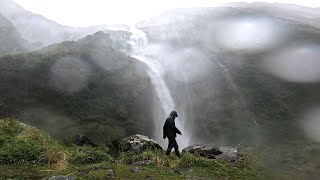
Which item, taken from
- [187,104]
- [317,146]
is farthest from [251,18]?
[317,146]

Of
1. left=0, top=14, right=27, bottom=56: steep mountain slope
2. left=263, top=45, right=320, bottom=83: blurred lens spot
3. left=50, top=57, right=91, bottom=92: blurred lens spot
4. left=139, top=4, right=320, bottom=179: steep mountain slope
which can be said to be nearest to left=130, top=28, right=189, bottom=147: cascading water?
left=139, top=4, right=320, bottom=179: steep mountain slope

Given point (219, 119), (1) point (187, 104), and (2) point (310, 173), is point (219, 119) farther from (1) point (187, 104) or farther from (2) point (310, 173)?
(2) point (310, 173)

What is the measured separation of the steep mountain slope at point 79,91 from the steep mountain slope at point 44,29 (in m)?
29.4

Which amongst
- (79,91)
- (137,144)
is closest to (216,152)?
(137,144)

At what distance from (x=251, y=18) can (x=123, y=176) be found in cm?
5377

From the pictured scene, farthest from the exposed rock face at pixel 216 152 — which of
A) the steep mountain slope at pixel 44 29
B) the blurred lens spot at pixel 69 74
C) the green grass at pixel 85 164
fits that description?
the steep mountain slope at pixel 44 29

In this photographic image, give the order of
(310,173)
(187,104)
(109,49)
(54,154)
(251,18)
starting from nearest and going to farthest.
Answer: (54,154) < (310,173) < (187,104) < (109,49) < (251,18)

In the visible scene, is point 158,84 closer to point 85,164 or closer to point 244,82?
point 244,82

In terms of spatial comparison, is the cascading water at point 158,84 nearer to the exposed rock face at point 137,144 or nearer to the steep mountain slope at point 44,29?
the exposed rock face at point 137,144

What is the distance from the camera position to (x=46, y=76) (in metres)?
42.3

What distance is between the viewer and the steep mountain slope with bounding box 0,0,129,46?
248 feet

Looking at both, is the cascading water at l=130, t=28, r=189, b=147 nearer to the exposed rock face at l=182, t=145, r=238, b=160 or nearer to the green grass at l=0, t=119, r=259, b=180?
the exposed rock face at l=182, t=145, r=238, b=160

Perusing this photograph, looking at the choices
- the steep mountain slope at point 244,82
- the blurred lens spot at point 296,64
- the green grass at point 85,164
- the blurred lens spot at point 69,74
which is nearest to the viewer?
the green grass at point 85,164

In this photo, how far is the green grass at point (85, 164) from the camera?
14727mm
